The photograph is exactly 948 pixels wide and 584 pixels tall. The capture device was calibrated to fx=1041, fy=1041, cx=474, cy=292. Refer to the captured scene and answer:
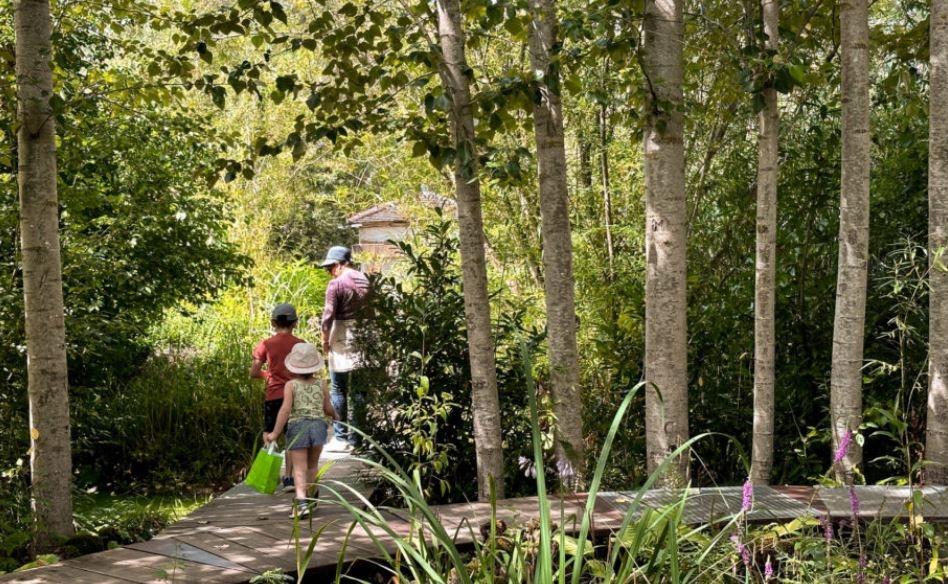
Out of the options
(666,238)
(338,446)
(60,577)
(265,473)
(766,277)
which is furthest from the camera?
(338,446)

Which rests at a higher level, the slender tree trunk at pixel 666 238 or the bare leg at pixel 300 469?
the slender tree trunk at pixel 666 238

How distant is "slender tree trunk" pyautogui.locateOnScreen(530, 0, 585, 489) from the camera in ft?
18.0

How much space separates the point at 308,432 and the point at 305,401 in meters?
0.19

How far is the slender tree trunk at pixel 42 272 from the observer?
501 centimetres

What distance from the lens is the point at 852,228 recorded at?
486cm

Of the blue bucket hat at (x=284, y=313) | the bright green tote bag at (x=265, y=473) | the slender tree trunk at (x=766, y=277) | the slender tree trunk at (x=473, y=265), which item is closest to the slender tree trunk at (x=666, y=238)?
the slender tree trunk at (x=766, y=277)

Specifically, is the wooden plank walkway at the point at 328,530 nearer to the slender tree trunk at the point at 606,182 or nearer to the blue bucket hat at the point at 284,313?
the blue bucket hat at the point at 284,313

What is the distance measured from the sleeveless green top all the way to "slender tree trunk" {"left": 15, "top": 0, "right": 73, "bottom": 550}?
4.00 ft

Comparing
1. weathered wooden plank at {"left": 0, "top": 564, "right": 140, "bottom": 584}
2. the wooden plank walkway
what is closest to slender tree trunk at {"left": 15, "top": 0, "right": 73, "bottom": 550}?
the wooden plank walkway

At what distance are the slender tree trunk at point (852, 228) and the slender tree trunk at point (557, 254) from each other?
137 centimetres

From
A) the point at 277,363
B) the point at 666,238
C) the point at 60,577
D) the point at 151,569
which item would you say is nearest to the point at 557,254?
the point at 666,238

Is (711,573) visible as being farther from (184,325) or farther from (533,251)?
(184,325)

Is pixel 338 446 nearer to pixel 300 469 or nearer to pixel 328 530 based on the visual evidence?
pixel 300 469

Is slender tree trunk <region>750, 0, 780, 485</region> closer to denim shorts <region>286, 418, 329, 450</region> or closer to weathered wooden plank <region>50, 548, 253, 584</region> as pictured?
denim shorts <region>286, 418, 329, 450</region>
